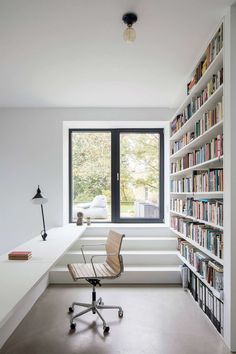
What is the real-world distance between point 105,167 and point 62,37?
2.95 m

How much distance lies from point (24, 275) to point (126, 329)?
4.25 feet

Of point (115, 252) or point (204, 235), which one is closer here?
point (204, 235)

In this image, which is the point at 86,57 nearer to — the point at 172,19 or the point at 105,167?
the point at 172,19

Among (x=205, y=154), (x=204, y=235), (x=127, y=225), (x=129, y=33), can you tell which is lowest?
(x=127, y=225)

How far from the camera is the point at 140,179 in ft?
17.6

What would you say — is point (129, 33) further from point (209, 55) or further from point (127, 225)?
point (127, 225)

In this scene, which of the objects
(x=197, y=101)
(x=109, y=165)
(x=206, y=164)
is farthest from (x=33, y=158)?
(x=206, y=164)

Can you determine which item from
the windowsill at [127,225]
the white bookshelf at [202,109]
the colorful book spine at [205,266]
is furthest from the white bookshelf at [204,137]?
the windowsill at [127,225]

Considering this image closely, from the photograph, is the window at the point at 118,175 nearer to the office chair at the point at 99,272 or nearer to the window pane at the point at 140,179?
the window pane at the point at 140,179

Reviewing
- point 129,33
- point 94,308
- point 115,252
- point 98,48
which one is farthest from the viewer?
point 115,252

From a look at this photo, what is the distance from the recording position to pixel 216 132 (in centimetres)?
284

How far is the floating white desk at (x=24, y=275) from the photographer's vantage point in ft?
5.32

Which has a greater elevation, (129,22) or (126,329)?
(129,22)

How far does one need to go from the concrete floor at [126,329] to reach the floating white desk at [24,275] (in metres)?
0.12
